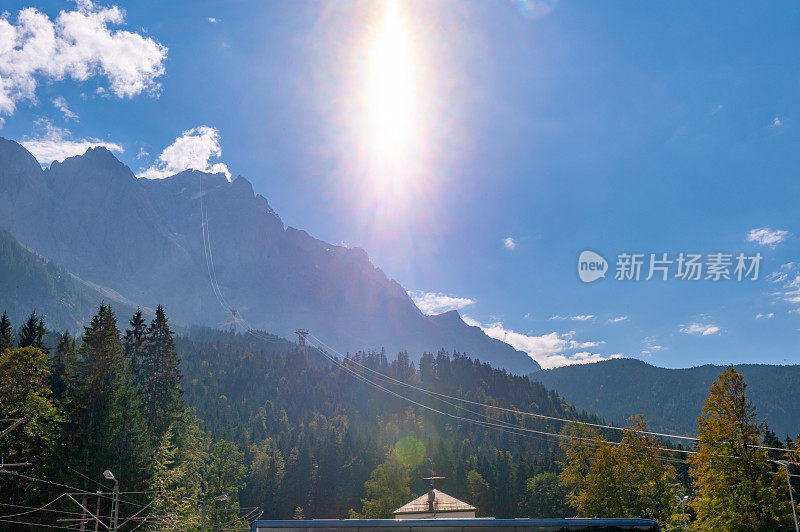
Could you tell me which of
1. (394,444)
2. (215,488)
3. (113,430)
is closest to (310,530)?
(113,430)

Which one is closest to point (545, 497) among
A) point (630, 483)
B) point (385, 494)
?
point (385, 494)

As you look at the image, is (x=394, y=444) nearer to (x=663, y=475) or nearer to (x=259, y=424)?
(x=259, y=424)

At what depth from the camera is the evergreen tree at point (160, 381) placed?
6362 centimetres

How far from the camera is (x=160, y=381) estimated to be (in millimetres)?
66750

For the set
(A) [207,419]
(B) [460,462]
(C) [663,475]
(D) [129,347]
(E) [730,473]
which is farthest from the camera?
Result: (A) [207,419]

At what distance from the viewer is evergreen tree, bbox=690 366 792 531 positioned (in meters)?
42.3

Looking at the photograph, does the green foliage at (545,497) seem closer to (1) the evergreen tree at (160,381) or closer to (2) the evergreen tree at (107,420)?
(1) the evergreen tree at (160,381)

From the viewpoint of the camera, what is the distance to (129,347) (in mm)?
70000

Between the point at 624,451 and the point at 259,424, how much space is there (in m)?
154

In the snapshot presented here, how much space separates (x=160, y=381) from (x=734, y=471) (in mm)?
58271

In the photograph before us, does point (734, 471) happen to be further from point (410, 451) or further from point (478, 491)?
point (410, 451)

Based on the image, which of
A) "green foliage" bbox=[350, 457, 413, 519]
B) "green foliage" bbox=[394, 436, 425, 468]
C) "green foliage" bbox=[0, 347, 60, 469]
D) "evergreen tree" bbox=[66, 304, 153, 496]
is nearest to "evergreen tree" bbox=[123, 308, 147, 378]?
"evergreen tree" bbox=[66, 304, 153, 496]

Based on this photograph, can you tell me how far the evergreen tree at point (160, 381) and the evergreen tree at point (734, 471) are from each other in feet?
171

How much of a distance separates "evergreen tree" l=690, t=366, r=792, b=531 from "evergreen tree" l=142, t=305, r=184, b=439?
5205 cm
